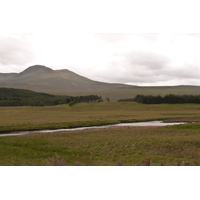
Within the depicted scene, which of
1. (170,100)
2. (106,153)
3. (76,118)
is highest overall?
(170,100)

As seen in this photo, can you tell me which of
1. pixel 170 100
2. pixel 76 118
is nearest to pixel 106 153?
pixel 76 118

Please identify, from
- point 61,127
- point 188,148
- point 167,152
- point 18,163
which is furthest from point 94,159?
point 61,127

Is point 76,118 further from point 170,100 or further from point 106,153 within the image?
point 170,100

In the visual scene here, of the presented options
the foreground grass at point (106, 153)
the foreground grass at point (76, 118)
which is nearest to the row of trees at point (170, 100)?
the foreground grass at point (76, 118)

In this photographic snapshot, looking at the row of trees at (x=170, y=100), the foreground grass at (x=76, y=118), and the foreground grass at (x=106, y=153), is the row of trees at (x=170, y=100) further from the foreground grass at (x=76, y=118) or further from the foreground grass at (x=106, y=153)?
the foreground grass at (x=106, y=153)

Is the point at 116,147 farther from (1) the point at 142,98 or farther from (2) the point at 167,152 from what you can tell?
(1) the point at 142,98

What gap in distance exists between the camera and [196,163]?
635 inches

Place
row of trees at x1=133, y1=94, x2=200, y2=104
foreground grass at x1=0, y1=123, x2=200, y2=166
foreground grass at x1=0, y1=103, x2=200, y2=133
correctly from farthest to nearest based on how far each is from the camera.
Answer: row of trees at x1=133, y1=94, x2=200, y2=104 → foreground grass at x1=0, y1=103, x2=200, y2=133 → foreground grass at x1=0, y1=123, x2=200, y2=166

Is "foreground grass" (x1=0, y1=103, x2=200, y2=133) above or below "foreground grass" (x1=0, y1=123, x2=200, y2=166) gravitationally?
below

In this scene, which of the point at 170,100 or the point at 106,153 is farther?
the point at 170,100

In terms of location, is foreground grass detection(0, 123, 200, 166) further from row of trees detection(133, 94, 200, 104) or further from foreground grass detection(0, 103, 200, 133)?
row of trees detection(133, 94, 200, 104)

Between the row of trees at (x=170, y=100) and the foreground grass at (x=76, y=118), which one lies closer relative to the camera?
the foreground grass at (x=76, y=118)

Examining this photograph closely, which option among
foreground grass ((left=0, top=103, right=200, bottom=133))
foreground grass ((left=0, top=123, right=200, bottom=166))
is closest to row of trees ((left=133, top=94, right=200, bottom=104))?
foreground grass ((left=0, top=103, right=200, bottom=133))

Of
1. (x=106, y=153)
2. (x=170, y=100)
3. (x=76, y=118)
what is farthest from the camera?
(x=170, y=100)
